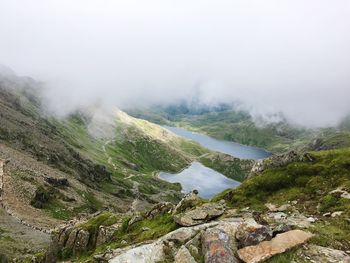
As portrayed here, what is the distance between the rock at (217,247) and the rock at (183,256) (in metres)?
1.07

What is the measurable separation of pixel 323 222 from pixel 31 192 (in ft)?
570

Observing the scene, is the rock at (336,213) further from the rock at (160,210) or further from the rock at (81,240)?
the rock at (81,240)

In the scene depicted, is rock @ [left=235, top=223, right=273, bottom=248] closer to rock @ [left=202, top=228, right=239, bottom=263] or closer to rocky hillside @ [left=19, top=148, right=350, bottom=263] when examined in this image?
rocky hillside @ [left=19, top=148, right=350, bottom=263]

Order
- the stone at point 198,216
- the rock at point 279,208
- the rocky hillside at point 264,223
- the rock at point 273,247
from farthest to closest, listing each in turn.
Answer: the rock at point 279,208
the stone at point 198,216
the rocky hillside at point 264,223
the rock at point 273,247

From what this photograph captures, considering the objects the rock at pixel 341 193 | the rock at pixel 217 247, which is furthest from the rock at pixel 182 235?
the rock at pixel 341 193

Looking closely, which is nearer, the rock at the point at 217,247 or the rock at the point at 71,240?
the rock at the point at 217,247

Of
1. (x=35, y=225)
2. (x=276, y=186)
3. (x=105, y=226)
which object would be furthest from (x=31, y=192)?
(x=276, y=186)

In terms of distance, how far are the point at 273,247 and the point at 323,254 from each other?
3.14m

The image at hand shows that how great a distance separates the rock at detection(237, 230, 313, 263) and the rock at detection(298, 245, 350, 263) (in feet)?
2.37

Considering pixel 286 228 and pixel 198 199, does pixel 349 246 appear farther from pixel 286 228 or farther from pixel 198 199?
pixel 198 199

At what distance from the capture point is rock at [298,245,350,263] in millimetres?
24725

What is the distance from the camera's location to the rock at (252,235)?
2667 cm

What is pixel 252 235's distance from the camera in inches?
1059

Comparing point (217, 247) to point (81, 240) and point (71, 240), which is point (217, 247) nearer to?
point (81, 240)
